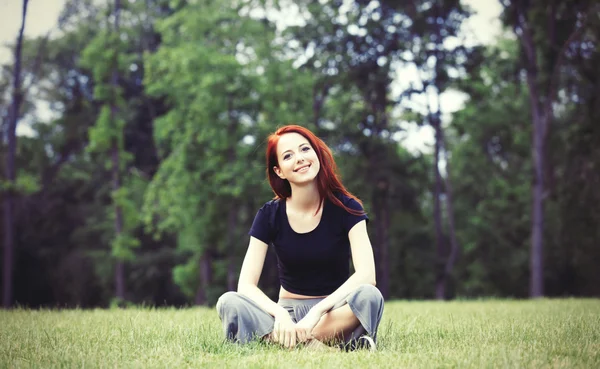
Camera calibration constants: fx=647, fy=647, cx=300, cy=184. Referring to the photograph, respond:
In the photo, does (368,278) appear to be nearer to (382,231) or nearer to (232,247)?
(232,247)

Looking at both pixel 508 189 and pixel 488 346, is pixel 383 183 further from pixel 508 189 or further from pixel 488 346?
pixel 488 346

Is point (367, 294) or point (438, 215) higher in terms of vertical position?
point (438, 215)

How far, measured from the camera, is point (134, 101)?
29.9 meters

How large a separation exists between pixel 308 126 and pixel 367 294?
1794 cm

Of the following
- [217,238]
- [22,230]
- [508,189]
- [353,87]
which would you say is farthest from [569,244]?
[22,230]

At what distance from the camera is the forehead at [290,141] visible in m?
5.14

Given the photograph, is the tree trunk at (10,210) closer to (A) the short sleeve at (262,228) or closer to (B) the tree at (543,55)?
(B) the tree at (543,55)

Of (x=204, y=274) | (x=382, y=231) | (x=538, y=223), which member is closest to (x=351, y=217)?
(x=538, y=223)

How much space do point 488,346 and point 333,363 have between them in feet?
4.20

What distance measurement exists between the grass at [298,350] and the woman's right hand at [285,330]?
0.31ft

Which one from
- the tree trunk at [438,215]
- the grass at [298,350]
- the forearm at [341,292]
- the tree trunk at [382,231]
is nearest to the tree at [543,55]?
the tree trunk at [438,215]

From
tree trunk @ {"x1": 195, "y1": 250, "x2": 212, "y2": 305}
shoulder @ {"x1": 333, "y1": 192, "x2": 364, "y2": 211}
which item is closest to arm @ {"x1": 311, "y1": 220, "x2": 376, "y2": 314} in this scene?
shoulder @ {"x1": 333, "y1": 192, "x2": 364, "y2": 211}

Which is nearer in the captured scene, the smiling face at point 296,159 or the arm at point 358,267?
the arm at point 358,267

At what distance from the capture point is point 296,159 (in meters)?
5.08
